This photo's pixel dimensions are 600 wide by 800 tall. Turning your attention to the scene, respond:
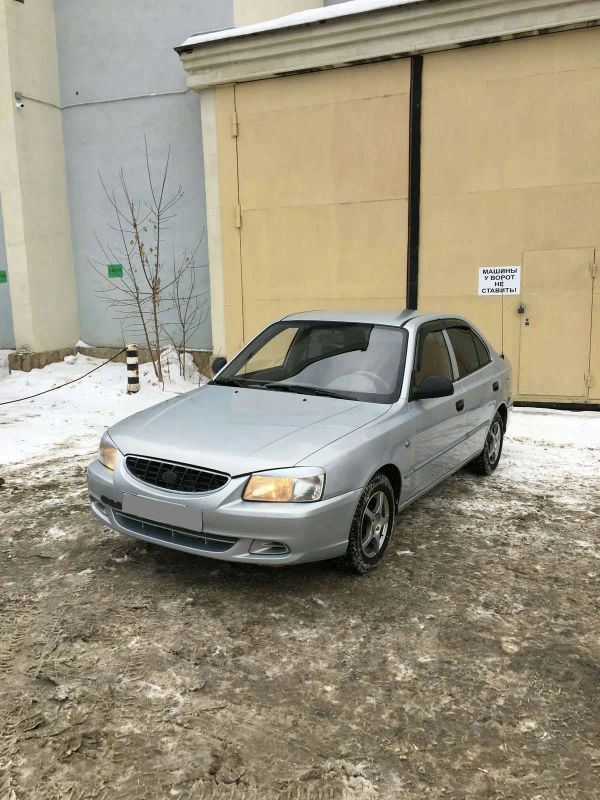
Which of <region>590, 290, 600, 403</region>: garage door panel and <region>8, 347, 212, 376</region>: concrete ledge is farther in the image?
<region>8, 347, 212, 376</region>: concrete ledge

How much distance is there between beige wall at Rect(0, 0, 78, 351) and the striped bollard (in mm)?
2751

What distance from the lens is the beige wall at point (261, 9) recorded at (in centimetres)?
1072

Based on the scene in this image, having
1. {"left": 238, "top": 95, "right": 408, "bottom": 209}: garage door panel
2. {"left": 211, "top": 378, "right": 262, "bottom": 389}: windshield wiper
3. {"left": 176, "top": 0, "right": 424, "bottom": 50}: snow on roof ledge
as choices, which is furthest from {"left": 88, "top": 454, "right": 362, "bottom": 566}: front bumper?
{"left": 176, "top": 0, "right": 424, "bottom": 50}: snow on roof ledge

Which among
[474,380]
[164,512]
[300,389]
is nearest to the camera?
[164,512]

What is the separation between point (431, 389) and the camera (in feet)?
14.0

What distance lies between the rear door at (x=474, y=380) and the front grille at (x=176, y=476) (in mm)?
2502

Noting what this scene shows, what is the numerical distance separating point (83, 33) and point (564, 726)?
43.1 ft

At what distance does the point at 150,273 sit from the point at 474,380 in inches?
315

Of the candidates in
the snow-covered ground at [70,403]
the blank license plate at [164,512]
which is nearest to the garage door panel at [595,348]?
the snow-covered ground at [70,403]

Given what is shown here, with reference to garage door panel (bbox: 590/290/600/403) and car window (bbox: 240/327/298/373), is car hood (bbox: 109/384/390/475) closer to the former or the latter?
car window (bbox: 240/327/298/373)

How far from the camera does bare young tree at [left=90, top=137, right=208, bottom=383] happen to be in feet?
38.0

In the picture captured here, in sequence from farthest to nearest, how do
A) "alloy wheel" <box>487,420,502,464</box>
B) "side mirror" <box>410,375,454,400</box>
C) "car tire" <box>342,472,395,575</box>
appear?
"alloy wheel" <box>487,420,502,464</box> < "side mirror" <box>410,375,454,400</box> < "car tire" <box>342,472,395,575</box>

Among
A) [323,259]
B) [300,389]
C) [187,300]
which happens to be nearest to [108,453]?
[300,389]

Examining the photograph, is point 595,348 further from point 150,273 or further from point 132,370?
point 150,273
